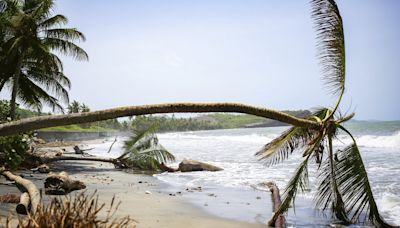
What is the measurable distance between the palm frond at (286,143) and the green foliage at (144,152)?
41.5 feet

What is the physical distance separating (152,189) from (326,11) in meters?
8.89

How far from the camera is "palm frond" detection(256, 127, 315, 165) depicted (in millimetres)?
7062

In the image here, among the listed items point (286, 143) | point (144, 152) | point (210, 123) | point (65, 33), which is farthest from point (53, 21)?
point (210, 123)

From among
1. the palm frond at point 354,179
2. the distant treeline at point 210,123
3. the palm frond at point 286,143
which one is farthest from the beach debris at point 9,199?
the distant treeline at point 210,123

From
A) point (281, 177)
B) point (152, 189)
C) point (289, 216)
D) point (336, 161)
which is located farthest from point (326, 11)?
point (281, 177)

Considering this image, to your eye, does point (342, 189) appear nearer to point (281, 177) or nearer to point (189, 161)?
point (281, 177)

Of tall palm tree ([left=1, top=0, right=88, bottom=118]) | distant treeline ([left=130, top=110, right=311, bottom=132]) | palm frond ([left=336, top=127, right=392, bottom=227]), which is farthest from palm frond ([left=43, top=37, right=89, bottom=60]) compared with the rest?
distant treeline ([left=130, top=110, right=311, bottom=132])

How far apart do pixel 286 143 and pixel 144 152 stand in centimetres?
1355

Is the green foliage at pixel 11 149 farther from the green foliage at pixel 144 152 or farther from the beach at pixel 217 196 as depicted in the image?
the green foliage at pixel 144 152

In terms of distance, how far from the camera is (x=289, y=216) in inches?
356

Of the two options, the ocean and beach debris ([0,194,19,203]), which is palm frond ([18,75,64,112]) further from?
beach debris ([0,194,19,203])

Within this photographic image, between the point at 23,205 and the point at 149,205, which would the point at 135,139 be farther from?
the point at 23,205

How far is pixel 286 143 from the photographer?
7.27 meters

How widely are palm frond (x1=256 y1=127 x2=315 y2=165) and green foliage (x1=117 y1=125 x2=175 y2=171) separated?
12.7 m
